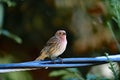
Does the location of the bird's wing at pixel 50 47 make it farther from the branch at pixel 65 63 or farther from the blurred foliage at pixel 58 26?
the blurred foliage at pixel 58 26

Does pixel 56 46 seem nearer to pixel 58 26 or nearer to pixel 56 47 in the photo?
pixel 56 47

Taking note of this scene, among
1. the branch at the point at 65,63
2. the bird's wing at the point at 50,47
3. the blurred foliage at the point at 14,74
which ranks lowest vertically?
the blurred foliage at the point at 14,74

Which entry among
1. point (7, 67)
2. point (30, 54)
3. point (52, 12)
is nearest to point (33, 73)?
point (30, 54)

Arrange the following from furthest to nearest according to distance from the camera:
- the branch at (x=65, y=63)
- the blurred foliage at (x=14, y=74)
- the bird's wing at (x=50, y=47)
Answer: the blurred foliage at (x=14, y=74) → the bird's wing at (x=50, y=47) → the branch at (x=65, y=63)

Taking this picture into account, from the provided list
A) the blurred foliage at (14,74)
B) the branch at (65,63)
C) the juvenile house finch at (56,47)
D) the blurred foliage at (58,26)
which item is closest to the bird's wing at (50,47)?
the juvenile house finch at (56,47)

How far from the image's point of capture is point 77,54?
7.00 meters

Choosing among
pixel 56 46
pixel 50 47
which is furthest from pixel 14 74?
pixel 56 46

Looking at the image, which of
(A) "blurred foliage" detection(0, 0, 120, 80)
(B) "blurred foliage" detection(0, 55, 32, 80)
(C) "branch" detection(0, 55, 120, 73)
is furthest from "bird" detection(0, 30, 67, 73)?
(A) "blurred foliage" detection(0, 0, 120, 80)

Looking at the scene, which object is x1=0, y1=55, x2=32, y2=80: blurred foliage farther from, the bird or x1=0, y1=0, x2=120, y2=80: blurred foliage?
the bird

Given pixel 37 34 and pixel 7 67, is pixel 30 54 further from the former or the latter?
pixel 7 67

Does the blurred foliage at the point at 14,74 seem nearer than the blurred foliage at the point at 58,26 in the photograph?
Yes

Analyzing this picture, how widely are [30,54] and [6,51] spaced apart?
19.7 inches

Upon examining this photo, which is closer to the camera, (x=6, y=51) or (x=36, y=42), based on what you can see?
(x=6, y=51)

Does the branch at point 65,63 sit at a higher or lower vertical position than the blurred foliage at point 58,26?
higher
